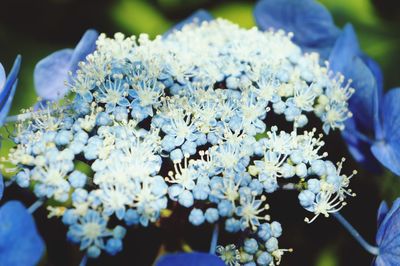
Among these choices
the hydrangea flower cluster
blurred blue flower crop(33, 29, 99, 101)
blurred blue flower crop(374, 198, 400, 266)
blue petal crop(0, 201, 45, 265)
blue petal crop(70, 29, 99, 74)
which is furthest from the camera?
blurred blue flower crop(33, 29, 99, 101)

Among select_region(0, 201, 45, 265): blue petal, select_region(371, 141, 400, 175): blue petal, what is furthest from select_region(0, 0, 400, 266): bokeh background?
select_region(0, 201, 45, 265): blue petal

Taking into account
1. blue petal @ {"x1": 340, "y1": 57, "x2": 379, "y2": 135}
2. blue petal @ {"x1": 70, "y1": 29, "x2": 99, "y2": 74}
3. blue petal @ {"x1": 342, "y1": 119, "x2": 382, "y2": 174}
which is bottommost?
blue petal @ {"x1": 342, "y1": 119, "x2": 382, "y2": 174}

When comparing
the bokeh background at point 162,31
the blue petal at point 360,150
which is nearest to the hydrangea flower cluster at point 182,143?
the blue petal at point 360,150

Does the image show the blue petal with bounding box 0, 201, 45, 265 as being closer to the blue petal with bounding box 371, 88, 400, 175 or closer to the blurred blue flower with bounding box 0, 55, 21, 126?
the blurred blue flower with bounding box 0, 55, 21, 126

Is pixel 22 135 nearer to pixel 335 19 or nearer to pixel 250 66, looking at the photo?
pixel 250 66

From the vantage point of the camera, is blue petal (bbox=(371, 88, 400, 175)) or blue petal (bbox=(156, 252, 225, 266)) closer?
blue petal (bbox=(156, 252, 225, 266))

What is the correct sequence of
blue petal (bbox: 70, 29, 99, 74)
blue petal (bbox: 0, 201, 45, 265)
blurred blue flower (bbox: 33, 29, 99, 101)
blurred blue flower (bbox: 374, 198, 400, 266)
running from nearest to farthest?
blue petal (bbox: 0, 201, 45, 265), blurred blue flower (bbox: 374, 198, 400, 266), blue petal (bbox: 70, 29, 99, 74), blurred blue flower (bbox: 33, 29, 99, 101)

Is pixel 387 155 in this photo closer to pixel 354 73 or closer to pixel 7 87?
pixel 354 73

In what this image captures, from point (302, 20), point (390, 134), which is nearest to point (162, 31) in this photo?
point (302, 20)
